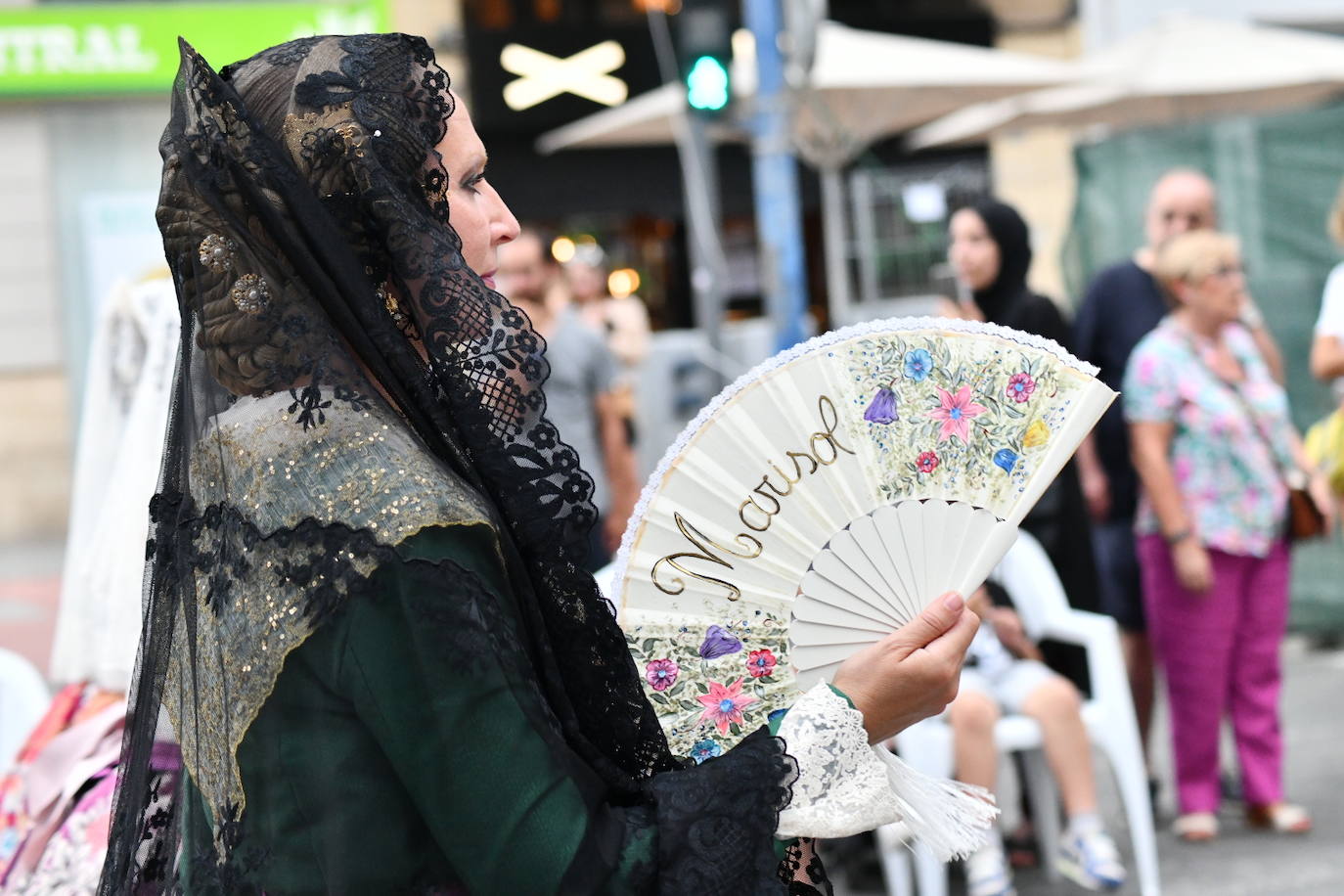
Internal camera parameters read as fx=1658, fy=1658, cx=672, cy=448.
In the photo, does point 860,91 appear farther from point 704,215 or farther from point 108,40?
point 108,40

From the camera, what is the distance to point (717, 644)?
2113 mm

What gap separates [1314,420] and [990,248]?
3.58 m

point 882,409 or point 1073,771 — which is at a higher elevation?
point 882,409

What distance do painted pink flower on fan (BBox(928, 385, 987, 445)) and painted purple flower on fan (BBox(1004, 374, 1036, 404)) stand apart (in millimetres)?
43

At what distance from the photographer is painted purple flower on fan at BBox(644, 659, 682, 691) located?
2119 mm

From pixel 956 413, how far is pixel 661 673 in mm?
517

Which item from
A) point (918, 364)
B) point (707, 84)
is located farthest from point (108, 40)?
point (918, 364)

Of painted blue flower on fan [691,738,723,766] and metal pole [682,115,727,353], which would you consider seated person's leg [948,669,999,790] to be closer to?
painted blue flower on fan [691,738,723,766]

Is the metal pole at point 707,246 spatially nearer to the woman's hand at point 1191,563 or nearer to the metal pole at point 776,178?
the metal pole at point 776,178

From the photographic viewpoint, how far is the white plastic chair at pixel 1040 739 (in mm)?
4668

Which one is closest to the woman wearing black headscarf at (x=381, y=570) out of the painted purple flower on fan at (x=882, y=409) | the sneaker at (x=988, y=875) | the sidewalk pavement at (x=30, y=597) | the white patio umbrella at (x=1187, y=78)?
the painted purple flower on fan at (x=882, y=409)

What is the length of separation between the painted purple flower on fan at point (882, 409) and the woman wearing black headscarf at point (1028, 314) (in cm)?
308

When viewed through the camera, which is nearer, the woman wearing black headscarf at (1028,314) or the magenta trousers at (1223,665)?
the woman wearing black headscarf at (1028,314)

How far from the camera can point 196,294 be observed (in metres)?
1.74
